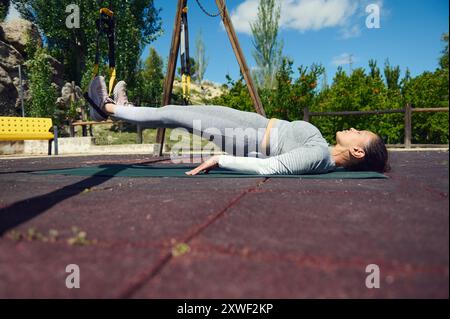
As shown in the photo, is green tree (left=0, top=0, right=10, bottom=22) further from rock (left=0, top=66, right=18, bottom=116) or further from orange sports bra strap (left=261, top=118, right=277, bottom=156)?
orange sports bra strap (left=261, top=118, right=277, bottom=156)

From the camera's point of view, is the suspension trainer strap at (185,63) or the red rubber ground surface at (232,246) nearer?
the red rubber ground surface at (232,246)

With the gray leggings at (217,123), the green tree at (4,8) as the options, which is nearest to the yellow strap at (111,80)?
the gray leggings at (217,123)

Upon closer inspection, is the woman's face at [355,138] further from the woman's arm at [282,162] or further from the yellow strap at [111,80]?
the yellow strap at [111,80]

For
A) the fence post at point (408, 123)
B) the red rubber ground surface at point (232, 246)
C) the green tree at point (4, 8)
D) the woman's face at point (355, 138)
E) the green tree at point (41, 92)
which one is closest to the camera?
the red rubber ground surface at point (232, 246)

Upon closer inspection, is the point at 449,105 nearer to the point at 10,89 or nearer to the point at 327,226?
the point at 327,226

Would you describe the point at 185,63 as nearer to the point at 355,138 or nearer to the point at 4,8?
the point at 355,138

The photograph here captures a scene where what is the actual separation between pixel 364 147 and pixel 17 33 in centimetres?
1972

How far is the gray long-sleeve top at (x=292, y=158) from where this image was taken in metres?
2.47

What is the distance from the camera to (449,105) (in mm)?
1242

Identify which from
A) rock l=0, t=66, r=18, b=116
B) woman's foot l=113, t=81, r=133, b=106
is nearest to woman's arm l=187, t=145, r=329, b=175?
woman's foot l=113, t=81, r=133, b=106

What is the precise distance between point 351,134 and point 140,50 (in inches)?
632

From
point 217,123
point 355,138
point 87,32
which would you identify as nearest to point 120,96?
point 217,123

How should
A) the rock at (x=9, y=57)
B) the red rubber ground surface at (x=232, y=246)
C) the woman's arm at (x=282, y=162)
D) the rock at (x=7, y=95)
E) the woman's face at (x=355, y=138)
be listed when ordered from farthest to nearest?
the rock at (x=9, y=57)
the rock at (x=7, y=95)
the woman's face at (x=355, y=138)
the woman's arm at (x=282, y=162)
the red rubber ground surface at (x=232, y=246)
